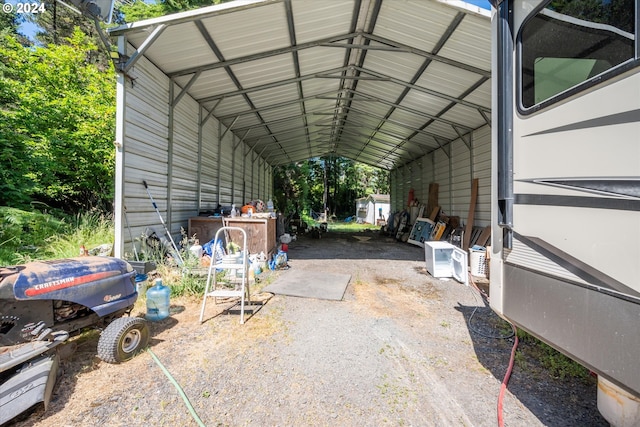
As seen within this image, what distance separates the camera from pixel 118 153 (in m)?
4.27

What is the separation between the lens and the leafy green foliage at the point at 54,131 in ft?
17.6

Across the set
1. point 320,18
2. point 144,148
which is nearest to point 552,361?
point 320,18

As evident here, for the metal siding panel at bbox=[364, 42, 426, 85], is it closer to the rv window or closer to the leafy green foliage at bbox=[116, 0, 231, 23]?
the rv window

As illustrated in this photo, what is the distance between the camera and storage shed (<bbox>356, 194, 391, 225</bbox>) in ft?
78.4

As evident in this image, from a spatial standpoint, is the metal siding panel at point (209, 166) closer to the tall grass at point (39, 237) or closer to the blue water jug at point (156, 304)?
the tall grass at point (39, 237)

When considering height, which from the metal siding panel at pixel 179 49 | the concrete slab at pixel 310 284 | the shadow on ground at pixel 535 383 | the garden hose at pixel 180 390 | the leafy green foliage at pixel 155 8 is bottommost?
the shadow on ground at pixel 535 383

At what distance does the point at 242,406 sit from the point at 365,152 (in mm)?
14255

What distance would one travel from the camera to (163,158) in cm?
551

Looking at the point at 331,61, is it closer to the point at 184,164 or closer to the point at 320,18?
the point at 320,18

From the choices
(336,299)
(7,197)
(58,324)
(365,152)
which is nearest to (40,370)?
(58,324)

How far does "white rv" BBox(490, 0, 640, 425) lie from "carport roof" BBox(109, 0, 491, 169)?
3173 millimetres

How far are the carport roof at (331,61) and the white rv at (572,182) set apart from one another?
3.17 metres

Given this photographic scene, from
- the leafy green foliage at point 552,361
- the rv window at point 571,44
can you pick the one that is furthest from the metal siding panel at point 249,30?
the leafy green foliage at point 552,361

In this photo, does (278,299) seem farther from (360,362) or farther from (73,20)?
(73,20)
